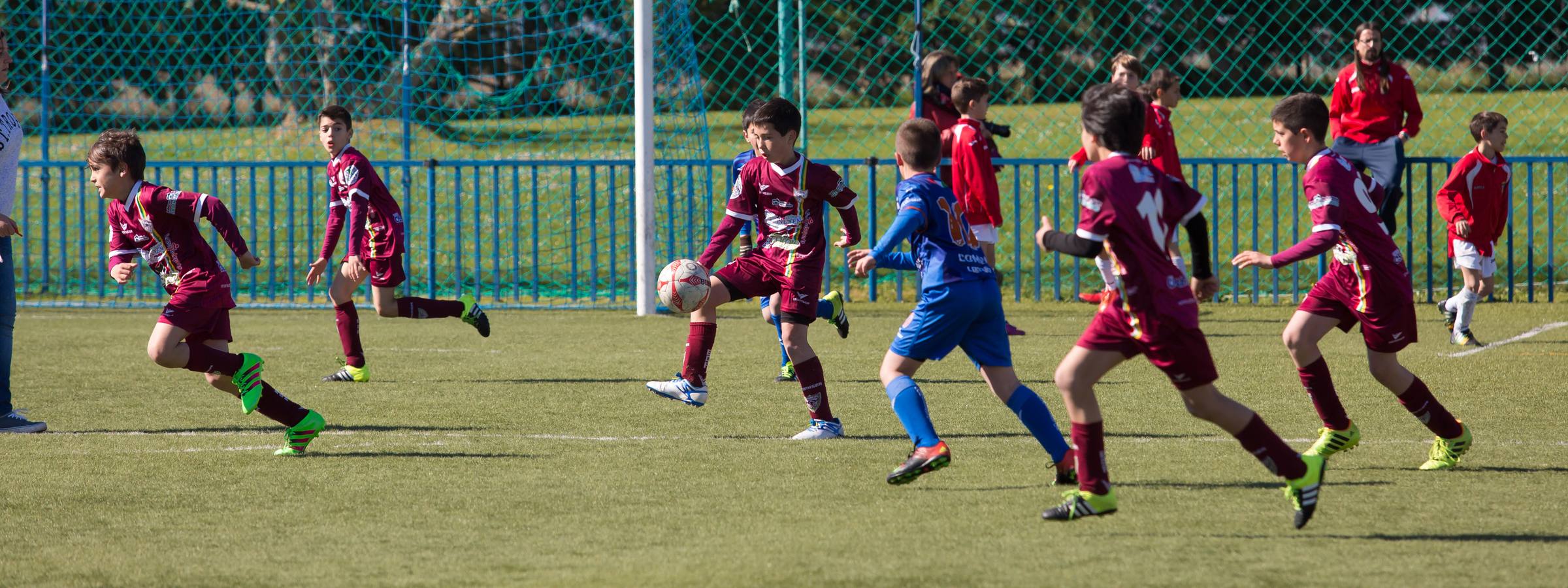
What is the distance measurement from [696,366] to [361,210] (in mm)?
2339

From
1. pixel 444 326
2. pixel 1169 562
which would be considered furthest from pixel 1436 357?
pixel 444 326

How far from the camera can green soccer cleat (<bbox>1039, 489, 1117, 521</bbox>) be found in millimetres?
4430

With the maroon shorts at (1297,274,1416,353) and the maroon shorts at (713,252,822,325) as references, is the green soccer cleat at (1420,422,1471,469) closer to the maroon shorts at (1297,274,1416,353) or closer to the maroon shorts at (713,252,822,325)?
the maroon shorts at (1297,274,1416,353)

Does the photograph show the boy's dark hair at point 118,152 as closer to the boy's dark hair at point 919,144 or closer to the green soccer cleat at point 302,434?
the green soccer cleat at point 302,434

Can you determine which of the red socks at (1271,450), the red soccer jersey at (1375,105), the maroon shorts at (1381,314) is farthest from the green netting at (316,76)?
the red socks at (1271,450)

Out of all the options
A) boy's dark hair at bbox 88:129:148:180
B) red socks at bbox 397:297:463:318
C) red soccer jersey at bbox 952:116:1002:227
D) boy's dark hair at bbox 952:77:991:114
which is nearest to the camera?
boy's dark hair at bbox 88:129:148:180

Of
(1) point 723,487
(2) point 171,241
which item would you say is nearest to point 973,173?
(1) point 723,487

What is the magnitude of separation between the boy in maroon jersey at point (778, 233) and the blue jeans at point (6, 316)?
270 centimetres

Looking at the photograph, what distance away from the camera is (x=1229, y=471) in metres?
5.33

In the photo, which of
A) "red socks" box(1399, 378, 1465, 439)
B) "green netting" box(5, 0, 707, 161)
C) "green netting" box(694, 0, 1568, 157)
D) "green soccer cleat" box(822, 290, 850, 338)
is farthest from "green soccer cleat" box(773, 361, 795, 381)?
"green netting" box(694, 0, 1568, 157)

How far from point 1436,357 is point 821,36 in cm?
1104

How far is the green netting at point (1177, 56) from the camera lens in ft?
56.4

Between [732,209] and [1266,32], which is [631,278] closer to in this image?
[732,209]

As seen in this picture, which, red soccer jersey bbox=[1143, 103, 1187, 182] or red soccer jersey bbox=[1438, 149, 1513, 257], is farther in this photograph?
red soccer jersey bbox=[1143, 103, 1187, 182]
